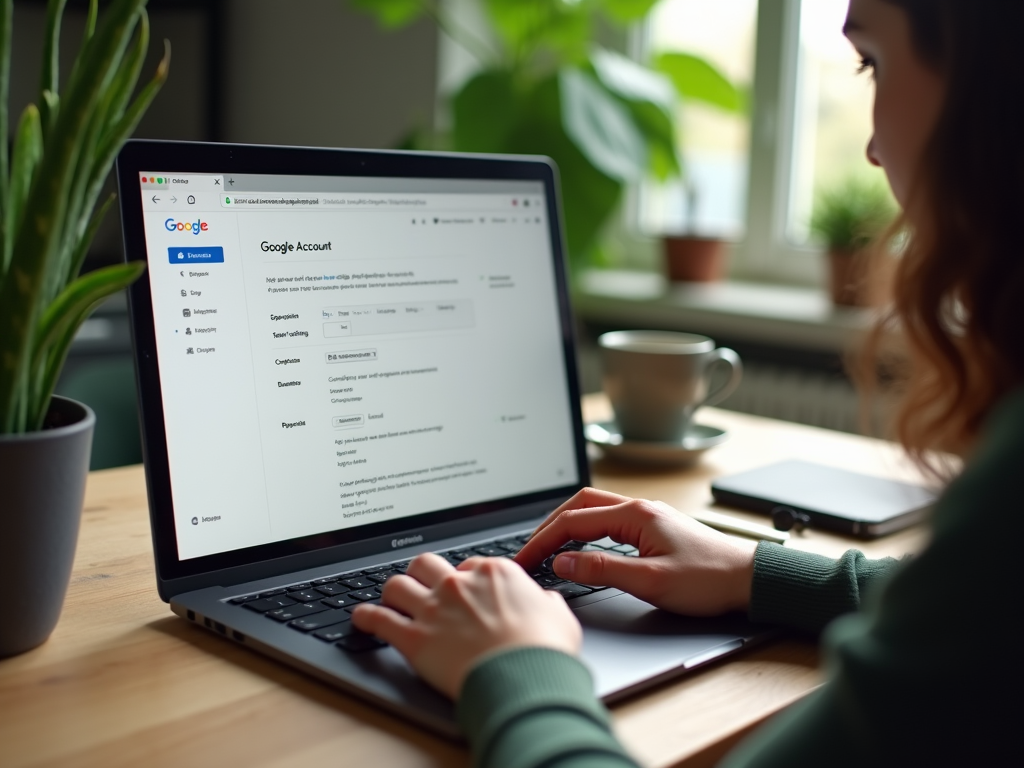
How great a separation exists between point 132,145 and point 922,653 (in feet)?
1.97

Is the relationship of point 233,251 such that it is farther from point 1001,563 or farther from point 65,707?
point 1001,563

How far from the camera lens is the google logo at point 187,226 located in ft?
2.51

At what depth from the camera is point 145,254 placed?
750 millimetres

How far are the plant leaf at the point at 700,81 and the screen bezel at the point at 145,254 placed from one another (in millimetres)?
1490

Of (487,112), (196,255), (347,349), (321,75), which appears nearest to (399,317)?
(347,349)

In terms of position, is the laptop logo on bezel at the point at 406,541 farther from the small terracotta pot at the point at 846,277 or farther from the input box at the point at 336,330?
the small terracotta pot at the point at 846,277

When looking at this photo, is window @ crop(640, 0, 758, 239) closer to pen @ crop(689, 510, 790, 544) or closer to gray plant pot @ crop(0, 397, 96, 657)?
pen @ crop(689, 510, 790, 544)

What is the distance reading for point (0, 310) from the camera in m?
0.60

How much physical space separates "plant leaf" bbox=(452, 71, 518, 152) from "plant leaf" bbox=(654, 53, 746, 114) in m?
0.39

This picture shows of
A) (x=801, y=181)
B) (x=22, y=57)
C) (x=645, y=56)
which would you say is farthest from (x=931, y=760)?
(x=22, y=57)

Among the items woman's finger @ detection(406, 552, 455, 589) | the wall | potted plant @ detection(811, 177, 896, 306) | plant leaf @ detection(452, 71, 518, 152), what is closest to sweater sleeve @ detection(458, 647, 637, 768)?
woman's finger @ detection(406, 552, 455, 589)

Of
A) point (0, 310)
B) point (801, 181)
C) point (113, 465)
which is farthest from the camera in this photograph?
point (801, 181)

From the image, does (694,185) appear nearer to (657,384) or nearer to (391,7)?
(391,7)

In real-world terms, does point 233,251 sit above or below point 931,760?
above
